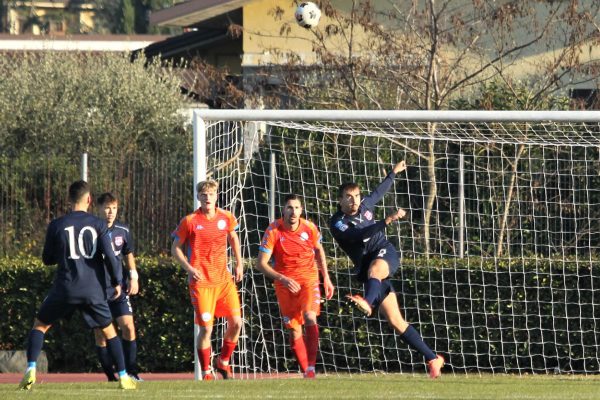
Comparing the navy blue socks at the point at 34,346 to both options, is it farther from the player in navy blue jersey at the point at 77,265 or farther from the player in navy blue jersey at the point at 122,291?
the player in navy blue jersey at the point at 122,291

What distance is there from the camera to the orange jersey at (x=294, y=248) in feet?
40.6

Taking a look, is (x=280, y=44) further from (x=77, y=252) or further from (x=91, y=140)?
(x=77, y=252)

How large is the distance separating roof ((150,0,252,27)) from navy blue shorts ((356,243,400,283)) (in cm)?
1236

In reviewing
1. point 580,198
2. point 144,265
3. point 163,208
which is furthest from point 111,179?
point 580,198

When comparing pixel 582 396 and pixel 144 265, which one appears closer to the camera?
pixel 582 396

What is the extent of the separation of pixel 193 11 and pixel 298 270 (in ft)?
41.1

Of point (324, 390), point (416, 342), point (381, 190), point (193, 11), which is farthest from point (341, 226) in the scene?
point (193, 11)

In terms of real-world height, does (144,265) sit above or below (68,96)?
below

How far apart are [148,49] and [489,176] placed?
523 inches

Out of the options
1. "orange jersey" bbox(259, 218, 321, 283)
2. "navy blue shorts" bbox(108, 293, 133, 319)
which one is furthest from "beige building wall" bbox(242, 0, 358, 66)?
"navy blue shorts" bbox(108, 293, 133, 319)

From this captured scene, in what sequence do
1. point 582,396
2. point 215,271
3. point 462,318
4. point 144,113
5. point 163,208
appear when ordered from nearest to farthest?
point 582,396 < point 215,271 < point 462,318 < point 163,208 < point 144,113

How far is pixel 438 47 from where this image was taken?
18609 millimetres

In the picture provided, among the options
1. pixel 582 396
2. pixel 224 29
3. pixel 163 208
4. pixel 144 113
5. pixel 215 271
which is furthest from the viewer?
pixel 224 29

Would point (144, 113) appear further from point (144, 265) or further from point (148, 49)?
point (144, 265)
